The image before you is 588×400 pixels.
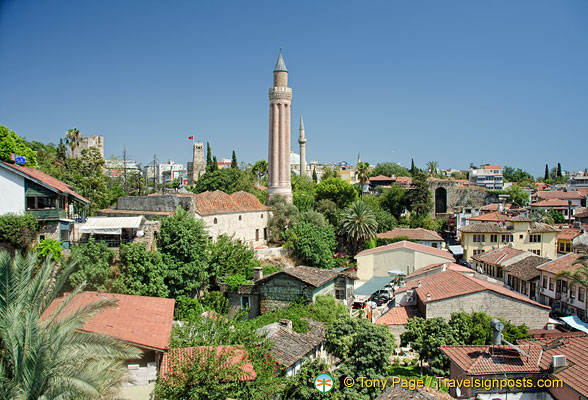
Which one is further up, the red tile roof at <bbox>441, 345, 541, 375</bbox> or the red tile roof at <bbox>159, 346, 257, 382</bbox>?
the red tile roof at <bbox>159, 346, 257, 382</bbox>

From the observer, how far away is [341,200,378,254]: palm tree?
134 ft

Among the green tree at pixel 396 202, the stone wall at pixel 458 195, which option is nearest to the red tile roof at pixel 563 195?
the stone wall at pixel 458 195

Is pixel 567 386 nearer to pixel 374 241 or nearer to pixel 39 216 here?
pixel 39 216

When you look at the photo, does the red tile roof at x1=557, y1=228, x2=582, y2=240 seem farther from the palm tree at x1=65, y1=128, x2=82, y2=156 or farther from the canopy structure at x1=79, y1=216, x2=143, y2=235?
the palm tree at x1=65, y1=128, x2=82, y2=156

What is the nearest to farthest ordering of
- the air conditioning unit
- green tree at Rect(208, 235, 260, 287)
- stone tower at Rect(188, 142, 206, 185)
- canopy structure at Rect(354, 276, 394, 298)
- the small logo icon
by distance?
1. the air conditioning unit
2. the small logo icon
3. green tree at Rect(208, 235, 260, 287)
4. canopy structure at Rect(354, 276, 394, 298)
5. stone tower at Rect(188, 142, 206, 185)

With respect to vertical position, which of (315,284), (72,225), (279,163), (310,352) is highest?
(279,163)

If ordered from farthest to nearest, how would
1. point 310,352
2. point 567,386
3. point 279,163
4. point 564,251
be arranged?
1. point 279,163
2. point 564,251
3. point 310,352
4. point 567,386

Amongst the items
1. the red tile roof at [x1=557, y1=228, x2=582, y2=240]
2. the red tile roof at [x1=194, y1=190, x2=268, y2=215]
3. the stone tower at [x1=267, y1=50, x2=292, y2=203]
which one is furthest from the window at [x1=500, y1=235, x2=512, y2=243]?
the red tile roof at [x1=194, y1=190, x2=268, y2=215]

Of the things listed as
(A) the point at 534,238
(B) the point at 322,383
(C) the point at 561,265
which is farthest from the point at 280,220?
(B) the point at 322,383

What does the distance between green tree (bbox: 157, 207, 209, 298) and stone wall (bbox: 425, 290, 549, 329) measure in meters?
11.9

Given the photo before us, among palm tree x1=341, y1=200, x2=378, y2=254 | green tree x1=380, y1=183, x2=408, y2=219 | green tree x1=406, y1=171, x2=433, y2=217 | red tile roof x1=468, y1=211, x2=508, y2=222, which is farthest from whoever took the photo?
green tree x1=380, y1=183, x2=408, y2=219

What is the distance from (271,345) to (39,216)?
500 inches

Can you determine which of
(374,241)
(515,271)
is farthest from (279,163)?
(515,271)

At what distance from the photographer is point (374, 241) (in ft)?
140
